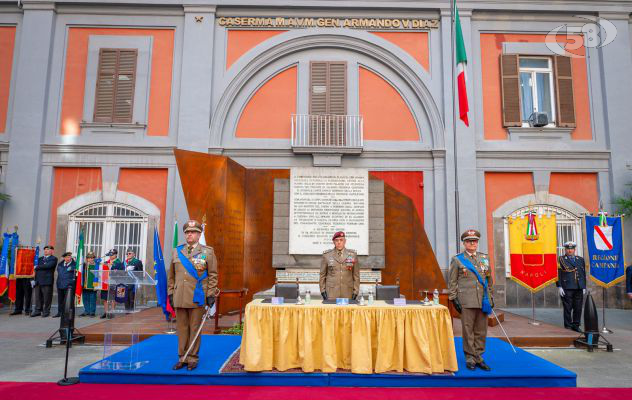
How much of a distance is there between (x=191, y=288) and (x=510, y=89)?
9.97 m

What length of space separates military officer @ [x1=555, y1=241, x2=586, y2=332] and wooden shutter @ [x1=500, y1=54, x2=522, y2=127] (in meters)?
4.45

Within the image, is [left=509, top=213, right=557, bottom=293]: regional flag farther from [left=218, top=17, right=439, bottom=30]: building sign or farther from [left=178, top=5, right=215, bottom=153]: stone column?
[left=178, top=5, right=215, bottom=153]: stone column

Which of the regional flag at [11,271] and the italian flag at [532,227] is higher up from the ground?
the italian flag at [532,227]

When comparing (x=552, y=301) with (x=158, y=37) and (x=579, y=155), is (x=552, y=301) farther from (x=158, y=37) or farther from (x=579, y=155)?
(x=158, y=37)

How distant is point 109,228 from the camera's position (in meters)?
11.0

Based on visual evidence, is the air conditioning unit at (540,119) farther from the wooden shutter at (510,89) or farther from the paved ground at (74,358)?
the paved ground at (74,358)

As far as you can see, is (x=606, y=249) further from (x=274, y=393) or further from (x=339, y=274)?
(x=274, y=393)

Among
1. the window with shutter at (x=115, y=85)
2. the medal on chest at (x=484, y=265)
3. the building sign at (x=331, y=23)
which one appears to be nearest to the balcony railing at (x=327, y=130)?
the building sign at (x=331, y=23)

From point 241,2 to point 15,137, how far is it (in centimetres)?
653

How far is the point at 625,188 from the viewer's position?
435 inches

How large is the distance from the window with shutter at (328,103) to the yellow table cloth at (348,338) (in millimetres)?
7024

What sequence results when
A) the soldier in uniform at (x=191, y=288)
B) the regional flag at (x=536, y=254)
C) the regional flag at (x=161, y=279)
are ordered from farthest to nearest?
1. the regional flag at (x=536, y=254)
2. the regional flag at (x=161, y=279)
3. the soldier in uniform at (x=191, y=288)

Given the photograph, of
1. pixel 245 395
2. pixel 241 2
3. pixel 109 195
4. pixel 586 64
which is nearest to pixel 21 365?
pixel 245 395

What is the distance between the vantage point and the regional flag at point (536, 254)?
27.0 ft
